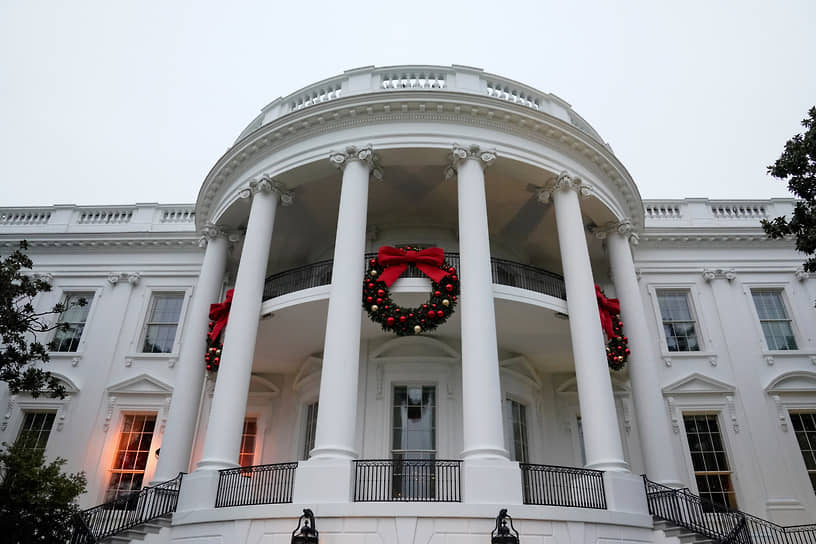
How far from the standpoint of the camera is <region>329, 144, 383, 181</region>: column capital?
510 inches

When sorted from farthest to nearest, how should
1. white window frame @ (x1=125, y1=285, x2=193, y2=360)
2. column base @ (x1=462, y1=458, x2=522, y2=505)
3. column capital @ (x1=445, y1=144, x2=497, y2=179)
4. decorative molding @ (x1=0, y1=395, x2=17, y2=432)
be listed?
white window frame @ (x1=125, y1=285, x2=193, y2=360)
decorative molding @ (x1=0, y1=395, x2=17, y2=432)
column capital @ (x1=445, y1=144, x2=497, y2=179)
column base @ (x1=462, y1=458, x2=522, y2=505)

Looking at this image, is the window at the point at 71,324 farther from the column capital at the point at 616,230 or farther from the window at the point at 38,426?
the column capital at the point at 616,230

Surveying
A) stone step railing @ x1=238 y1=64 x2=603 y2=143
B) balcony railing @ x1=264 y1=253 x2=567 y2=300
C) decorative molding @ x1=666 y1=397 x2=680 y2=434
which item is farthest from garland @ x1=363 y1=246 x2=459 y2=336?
decorative molding @ x1=666 y1=397 x2=680 y2=434

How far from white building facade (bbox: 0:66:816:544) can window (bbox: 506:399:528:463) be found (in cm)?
6

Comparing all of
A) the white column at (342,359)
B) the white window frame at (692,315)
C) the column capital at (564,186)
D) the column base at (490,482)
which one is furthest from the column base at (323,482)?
the white window frame at (692,315)

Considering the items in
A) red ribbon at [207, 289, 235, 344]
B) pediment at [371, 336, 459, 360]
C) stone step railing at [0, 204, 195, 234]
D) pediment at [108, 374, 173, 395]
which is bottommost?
pediment at [108, 374, 173, 395]

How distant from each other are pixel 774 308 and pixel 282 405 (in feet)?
50.5

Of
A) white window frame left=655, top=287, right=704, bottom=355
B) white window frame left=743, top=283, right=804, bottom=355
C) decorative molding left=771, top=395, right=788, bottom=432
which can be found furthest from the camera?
white window frame left=655, top=287, right=704, bottom=355

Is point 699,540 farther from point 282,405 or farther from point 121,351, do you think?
point 121,351

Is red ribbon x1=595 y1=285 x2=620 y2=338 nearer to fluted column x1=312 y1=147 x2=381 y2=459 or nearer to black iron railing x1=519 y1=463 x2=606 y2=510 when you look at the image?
black iron railing x1=519 y1=463 x2=606 y2=510

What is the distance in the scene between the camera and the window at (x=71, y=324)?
17641 millimetres

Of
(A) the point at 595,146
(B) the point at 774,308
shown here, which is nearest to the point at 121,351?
(A) the point at 595,146

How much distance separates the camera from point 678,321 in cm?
1736

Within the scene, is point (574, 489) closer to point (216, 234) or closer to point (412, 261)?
point (412, 261)
